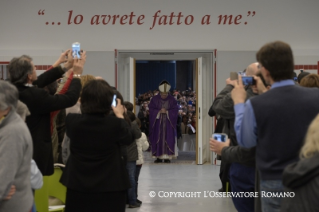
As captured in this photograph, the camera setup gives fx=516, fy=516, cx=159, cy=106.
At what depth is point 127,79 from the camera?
32.6ft

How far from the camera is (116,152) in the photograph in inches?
124

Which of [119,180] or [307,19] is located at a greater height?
[307,19]

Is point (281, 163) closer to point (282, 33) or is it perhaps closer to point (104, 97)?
point (104, 97)

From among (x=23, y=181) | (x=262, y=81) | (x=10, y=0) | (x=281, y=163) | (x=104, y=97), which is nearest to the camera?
(x=281, y=163)

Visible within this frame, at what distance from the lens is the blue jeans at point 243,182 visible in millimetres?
3164

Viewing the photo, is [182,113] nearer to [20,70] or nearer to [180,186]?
[180,186]

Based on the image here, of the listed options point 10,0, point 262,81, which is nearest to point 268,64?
point 262,81

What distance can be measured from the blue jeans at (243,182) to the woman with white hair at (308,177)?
4.00ft

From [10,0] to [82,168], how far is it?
741 centimetres

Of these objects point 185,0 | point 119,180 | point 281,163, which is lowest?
point 119,180

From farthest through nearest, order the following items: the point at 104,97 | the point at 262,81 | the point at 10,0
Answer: the point at 10,0 < the point at 104,97 < the point at 262,81

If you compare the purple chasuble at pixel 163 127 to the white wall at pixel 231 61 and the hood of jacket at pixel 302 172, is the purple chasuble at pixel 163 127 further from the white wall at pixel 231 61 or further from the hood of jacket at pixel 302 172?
the hood of jacket at pixel 302 172

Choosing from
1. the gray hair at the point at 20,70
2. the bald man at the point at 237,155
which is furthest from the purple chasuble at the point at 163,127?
the gray hair at the point at 20,70

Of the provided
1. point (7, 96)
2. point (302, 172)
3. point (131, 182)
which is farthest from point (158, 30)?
point (302, 172)
